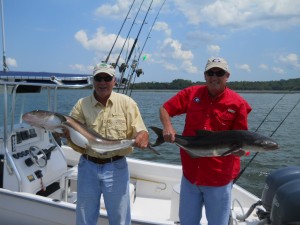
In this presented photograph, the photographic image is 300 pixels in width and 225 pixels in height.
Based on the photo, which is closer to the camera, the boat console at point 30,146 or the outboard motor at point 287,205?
the outboard motor at point 287,205

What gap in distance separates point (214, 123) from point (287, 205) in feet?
3.57

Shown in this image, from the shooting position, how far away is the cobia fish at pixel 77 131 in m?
3.35

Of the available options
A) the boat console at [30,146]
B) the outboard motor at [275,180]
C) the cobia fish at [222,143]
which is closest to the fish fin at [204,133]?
the cobia fish at [222,143]

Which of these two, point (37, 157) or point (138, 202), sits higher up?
point (37, 157)

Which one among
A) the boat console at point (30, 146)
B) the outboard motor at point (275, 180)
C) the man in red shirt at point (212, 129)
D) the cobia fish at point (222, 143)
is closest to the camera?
the cobia fish at point (222, 143)

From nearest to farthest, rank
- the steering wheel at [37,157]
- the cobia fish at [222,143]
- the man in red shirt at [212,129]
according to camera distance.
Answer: the cobia fish at [222,143], the man in red shirt at [212,129], the steering wheel at [37,157]

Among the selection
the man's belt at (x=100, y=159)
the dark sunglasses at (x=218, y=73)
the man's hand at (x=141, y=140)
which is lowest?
the man's belt at (x=100, y=159)

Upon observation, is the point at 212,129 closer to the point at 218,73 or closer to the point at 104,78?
the point at 218,73

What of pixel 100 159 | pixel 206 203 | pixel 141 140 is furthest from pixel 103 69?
pixel 206 203

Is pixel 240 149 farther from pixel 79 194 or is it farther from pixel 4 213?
pixel 4 213

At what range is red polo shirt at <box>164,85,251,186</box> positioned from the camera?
3.24 metres

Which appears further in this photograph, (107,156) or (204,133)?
(107,156)

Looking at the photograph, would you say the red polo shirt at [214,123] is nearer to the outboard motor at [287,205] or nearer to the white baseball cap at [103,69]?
the outboard motor at [287,205]

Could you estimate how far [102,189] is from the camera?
348 centimetres
